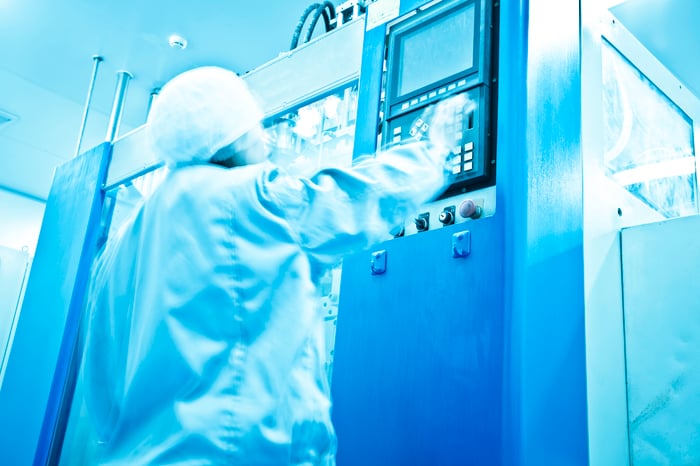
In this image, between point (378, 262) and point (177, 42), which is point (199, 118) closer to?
point (378, 262)

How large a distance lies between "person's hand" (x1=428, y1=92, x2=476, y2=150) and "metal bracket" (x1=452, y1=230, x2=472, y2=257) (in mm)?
229

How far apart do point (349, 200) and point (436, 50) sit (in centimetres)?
58

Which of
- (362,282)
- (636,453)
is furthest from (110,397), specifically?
(636,453)

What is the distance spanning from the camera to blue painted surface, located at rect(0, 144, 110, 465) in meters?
3.10

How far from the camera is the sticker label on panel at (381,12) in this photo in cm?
185

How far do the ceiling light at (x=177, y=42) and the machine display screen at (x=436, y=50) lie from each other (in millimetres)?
2776

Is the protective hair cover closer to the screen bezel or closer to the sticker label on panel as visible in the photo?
the screen bezel

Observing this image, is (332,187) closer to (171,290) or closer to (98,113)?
(171,290)

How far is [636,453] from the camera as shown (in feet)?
4.83

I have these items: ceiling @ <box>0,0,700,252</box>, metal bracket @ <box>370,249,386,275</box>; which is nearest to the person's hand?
metal bracket @ <box>370,249,386,275</box>

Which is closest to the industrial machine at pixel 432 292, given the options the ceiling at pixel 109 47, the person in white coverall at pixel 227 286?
the person in white coverall at pixel 227 286

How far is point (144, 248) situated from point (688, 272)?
1.23m

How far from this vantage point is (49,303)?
3.30 metres

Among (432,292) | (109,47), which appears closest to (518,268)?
(432,292)
